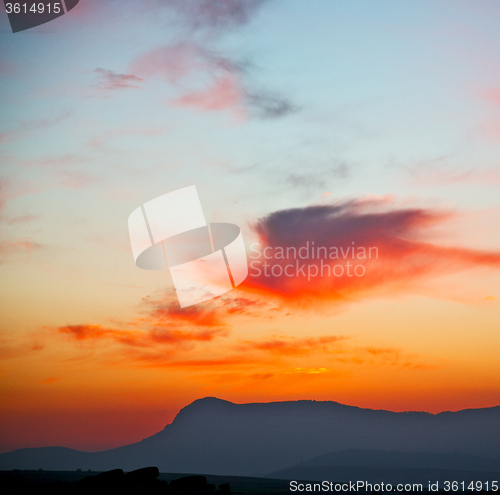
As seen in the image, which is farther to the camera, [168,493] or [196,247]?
[168,493]

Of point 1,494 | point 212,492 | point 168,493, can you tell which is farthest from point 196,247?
point 1,494

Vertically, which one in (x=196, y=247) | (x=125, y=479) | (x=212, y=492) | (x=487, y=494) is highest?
(x=196, y=247)

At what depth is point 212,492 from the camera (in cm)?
12669

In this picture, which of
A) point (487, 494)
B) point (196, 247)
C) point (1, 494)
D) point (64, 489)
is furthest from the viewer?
point (487, 494)

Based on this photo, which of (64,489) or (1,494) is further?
(1,494)

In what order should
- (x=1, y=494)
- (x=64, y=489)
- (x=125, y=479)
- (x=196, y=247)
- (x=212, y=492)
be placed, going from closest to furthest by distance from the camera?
(x=196, y=247) < (x=64, y=489) < (x=125, y=479) < (x=1, y=494) < (x=212, y=492)

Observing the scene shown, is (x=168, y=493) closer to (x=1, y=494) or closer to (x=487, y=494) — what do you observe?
(x=1, y=494)

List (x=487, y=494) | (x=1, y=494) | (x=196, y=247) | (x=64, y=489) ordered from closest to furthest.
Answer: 1. (x=196, y=247)
2. (x=64, y=489)
3. (x=1, y=494)
4. (x=487, y=494)

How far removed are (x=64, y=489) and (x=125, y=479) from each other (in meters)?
15.3

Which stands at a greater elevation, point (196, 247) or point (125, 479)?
point (196, 247)

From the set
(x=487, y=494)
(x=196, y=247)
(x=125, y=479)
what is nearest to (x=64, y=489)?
(x=125, y=479)

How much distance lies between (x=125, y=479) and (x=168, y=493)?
40.1 feet

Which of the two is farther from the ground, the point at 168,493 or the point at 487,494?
the point at 168,493

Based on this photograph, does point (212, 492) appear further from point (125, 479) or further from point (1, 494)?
point (1, 494)
